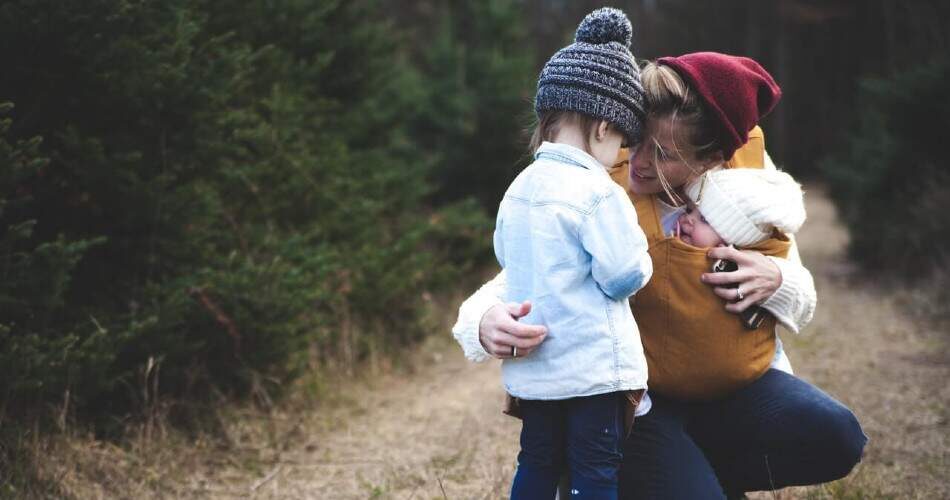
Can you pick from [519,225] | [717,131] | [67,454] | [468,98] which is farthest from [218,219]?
[468,98]

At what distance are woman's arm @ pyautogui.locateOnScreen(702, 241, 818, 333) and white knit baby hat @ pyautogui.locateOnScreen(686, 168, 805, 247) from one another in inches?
2.5

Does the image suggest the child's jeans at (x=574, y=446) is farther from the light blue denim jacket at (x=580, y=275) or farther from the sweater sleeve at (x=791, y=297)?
the sweater sleeve at (x=791, y=297)

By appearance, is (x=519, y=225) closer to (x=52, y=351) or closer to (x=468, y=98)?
(x=52, y=351)

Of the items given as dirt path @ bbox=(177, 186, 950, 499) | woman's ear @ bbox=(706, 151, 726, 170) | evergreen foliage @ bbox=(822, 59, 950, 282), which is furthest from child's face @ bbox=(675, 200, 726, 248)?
evergreen foliage @ bbox=(822, 59, 950, 282)

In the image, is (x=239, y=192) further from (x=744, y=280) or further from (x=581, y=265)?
(x=744, y=280)

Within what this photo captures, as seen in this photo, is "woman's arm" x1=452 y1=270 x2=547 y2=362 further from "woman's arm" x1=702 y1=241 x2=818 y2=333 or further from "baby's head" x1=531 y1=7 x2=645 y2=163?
"woman's arm" x1=702 y1=241 x2=818 y2=333

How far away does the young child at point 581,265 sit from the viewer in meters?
2.07

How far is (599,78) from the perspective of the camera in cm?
208

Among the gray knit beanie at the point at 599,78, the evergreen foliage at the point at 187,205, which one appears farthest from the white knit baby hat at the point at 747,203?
the evergreen foliage at the point at 187,205

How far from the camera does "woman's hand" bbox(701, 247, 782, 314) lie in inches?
89.2

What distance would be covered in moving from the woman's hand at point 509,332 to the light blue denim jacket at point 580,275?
48 millimetres

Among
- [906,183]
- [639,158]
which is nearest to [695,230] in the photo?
[639,158]

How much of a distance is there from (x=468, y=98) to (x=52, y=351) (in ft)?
19.4

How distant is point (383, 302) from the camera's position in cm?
549
